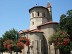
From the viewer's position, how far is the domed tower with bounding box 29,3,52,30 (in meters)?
69.4

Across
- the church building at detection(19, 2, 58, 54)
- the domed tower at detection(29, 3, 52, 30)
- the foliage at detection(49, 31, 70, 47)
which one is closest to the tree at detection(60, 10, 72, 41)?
the foliage at detection(49, 31, 70, 47)

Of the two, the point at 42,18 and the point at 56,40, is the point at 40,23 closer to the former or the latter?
the point at 42,18

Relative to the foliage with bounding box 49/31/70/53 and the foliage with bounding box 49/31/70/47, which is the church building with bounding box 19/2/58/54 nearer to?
the foliage with bounding box 49/31/70/47

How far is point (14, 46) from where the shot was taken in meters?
49.9

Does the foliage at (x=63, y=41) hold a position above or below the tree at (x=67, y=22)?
below

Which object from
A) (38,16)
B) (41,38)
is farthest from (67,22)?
(38,16)

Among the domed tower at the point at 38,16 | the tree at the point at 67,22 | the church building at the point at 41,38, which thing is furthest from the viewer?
the domed tower at the point at 38,16

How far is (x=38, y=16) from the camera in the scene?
69875 mm

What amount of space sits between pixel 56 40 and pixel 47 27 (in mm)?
10964

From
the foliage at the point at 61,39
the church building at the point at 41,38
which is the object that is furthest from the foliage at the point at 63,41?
the church building at the point at 41,38

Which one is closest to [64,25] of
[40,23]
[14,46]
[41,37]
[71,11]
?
[71,11]

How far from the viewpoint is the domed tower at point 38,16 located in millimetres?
69375

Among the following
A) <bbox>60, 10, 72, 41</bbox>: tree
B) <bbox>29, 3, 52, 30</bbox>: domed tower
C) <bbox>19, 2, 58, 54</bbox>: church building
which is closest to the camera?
<bbox>60, 10, 72, 41</bbox>: tree

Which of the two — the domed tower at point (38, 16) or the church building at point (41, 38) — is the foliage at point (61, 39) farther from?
the domed tower at point (38, 16)
